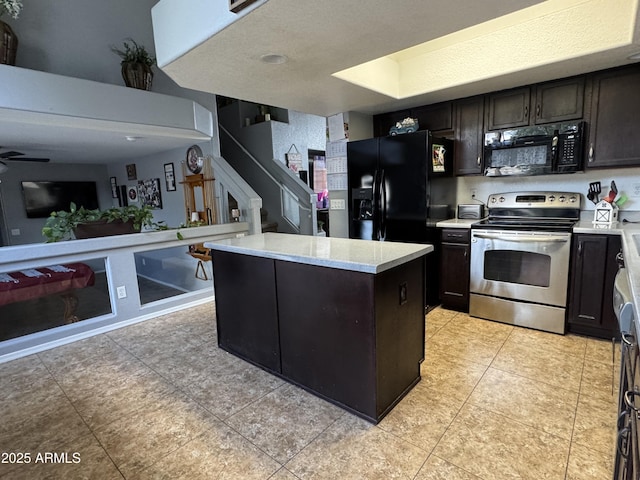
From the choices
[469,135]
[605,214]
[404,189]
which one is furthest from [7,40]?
[605,214]

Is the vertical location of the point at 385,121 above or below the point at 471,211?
above

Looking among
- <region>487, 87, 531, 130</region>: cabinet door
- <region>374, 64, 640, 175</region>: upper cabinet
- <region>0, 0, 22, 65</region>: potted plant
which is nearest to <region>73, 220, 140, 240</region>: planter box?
<region>0, 0, 22, 65</region>: potted plant

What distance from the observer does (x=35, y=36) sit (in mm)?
4102

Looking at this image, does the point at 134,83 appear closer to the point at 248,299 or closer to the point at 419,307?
the point at 248,299

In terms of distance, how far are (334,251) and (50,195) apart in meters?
7.10

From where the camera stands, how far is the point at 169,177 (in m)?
5.99

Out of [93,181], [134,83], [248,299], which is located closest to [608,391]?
[248,299]

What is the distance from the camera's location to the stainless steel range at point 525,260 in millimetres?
2793

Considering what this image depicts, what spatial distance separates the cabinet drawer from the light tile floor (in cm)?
97

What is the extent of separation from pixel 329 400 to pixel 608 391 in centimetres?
172

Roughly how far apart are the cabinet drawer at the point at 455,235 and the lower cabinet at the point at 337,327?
1.34 m

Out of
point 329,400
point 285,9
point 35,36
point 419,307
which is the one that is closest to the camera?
point 285,9

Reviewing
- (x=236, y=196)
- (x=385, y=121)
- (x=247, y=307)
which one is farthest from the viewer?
(x=236, y=196)

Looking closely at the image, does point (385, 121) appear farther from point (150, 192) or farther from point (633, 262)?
point (150, 192)
